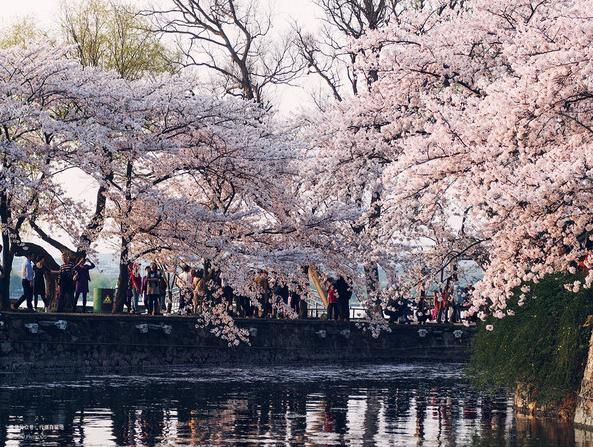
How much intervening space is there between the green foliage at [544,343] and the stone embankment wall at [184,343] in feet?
25.4

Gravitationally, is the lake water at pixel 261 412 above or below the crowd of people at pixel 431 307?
below

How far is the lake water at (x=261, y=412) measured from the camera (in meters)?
21.3

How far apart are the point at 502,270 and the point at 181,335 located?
61.3 ft

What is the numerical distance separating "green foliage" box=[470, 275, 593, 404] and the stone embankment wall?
7.73m

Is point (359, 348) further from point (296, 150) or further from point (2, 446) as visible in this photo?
point (2, 446)

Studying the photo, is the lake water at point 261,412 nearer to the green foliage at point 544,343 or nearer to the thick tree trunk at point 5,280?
the green foliage at point 544,343

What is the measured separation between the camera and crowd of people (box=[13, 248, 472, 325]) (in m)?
40.6

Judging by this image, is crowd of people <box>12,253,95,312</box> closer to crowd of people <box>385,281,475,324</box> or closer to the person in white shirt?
the person in white shirt

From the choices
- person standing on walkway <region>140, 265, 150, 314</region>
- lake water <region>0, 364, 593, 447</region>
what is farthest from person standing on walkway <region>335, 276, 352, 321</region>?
lake water <region>0, 364, 593, 447</region>

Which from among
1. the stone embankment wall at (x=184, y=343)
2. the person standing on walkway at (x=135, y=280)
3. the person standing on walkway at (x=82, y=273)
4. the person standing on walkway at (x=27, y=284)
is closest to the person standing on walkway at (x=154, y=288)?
the person standing on walkway at (x=135, y=280)

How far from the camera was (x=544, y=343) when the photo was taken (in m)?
24.2

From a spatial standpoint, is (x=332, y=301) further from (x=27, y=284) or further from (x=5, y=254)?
(x=5, y=254)

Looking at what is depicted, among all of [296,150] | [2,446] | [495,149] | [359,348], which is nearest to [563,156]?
[495,149]

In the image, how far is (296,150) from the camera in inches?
1624
